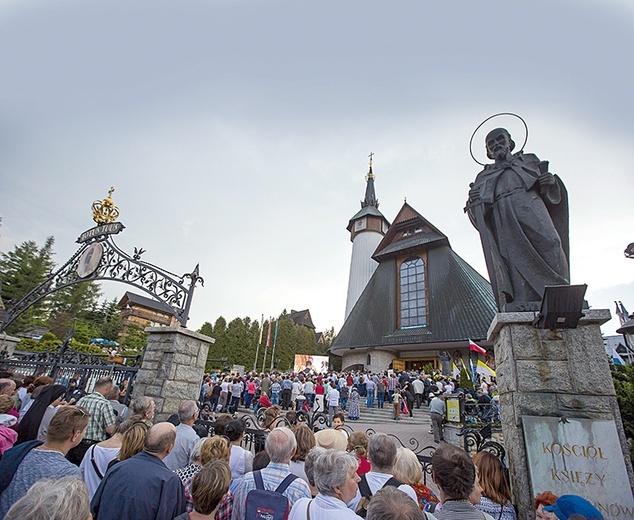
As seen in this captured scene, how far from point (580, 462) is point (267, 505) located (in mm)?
2834

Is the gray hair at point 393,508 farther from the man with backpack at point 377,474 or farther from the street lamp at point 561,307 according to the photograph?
the street lamp at point 561,307

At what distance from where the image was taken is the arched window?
26531 mm

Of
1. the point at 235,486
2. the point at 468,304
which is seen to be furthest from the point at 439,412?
the point at 468,304

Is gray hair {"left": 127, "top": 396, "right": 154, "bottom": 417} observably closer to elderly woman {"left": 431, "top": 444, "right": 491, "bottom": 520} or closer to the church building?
elderly woman {"left": 431, "top": 444, "right": 491, "bottom": 520}

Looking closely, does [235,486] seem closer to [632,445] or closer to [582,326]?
[582,326]

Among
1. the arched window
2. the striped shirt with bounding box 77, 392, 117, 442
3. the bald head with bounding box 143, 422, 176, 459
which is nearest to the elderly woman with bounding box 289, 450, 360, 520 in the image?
the bald head with bounding box 143, 422, 176, 459

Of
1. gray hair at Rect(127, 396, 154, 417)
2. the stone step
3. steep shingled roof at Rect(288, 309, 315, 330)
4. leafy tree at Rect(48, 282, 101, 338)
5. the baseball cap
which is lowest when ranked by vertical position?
the stone step

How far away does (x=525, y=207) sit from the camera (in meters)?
3.92

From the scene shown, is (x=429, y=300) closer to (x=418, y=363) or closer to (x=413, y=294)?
(x=413, y=294)

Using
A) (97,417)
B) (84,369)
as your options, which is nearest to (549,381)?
(97,417)

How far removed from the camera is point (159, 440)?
7.34 ft

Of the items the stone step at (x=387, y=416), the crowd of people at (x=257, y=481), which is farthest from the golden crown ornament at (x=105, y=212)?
the stone step at (x=387, y=416)

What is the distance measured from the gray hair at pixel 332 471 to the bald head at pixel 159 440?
3.59 ft

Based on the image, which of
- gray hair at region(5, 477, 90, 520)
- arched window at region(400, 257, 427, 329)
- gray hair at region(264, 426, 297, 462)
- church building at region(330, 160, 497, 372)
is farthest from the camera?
arched window at region(400, 257, 427, 329)
